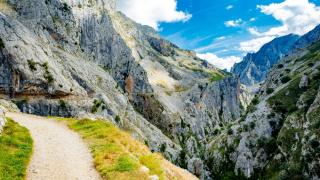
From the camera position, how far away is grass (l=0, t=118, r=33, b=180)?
22.2 metres

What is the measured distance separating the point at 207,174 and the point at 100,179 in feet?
569

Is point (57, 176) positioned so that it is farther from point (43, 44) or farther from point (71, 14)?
point (71, 14)

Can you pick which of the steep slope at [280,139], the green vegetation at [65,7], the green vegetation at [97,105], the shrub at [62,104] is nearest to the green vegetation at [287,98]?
the steep slope at [280,139]

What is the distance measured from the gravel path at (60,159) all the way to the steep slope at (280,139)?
11659 centimetres

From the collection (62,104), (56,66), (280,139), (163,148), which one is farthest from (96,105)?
(280,139)

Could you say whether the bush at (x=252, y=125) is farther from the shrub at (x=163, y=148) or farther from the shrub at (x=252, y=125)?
the shrub at (x=163, y=148)

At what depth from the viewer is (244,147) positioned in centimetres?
17875

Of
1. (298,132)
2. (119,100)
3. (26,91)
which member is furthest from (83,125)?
(119,100)

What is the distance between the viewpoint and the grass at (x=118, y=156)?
2291cm

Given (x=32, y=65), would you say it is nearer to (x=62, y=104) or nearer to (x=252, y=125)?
(x=62, y=104)

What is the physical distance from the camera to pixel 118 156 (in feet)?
87.8

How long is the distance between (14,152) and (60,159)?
11.9 ft

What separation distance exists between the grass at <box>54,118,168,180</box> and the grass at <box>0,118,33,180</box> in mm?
4730

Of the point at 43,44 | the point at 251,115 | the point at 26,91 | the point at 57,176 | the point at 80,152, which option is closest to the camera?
the point at 57,176
